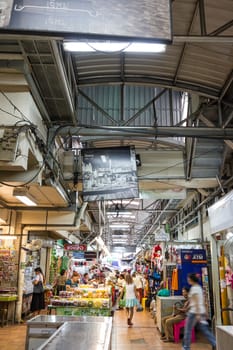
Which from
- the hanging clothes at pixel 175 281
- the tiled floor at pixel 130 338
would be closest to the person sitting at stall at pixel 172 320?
the tiled floor at pixel 130 338

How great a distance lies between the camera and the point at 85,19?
90.7 inches

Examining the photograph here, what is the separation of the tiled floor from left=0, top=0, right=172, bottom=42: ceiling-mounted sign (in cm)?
692

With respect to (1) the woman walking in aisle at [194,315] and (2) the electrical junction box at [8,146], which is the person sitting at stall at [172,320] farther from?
(2) the electrical junction box at [8,146]

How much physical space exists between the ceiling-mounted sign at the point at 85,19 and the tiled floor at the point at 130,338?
6924mm

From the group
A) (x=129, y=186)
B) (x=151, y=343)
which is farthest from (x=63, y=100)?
(x=151, y=343)

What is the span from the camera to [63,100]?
5.50m

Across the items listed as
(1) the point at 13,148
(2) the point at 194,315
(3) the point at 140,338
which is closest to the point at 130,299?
(3) the point at 140,338

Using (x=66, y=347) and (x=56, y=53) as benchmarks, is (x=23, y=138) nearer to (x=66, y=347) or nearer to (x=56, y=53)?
(x=56, y=53)

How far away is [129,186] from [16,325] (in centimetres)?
639

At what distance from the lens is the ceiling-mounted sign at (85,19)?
89.0 inches

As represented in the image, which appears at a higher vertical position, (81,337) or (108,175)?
(108,175)

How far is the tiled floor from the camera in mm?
7250

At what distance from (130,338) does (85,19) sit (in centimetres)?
806

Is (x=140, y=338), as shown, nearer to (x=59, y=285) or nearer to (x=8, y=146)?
(x=8, y=146)
